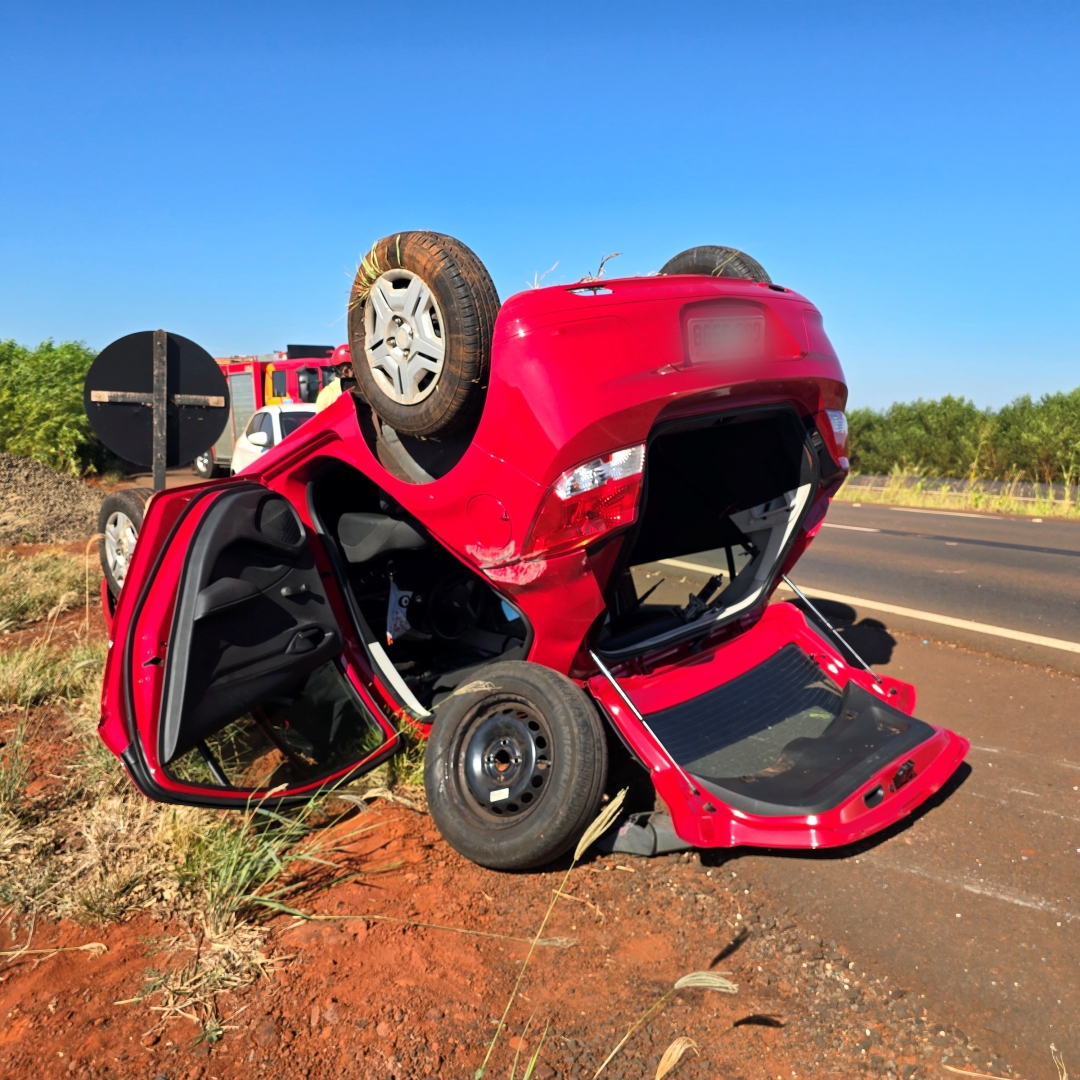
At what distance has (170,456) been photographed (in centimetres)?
518

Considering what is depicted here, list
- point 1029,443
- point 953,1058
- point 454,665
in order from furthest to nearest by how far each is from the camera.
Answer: point 1029,443, point 454,665, point 953,1058

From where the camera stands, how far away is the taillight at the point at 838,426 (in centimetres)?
389

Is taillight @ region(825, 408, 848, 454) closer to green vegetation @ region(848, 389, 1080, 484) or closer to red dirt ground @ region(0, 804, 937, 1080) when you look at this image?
red dirt ground @ region(0, 804, 937, 1080)

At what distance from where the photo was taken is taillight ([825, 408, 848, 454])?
3.89 meters

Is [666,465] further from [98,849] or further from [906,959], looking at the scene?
[98,849]

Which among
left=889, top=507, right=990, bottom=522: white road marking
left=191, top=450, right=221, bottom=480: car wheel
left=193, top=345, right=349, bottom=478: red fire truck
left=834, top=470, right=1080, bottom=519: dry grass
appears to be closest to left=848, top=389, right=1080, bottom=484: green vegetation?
left=834, top=470, right=1080, bottom=519: dry grass

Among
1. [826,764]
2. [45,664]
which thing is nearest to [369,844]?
[826,764]

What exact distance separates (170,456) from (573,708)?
314cm

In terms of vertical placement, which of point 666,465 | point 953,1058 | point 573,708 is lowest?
Answer: point 953,1058

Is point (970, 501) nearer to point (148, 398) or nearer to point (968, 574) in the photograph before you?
point (968, 574)

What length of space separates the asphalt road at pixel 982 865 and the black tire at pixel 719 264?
1444mm

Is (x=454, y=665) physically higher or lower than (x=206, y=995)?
higher

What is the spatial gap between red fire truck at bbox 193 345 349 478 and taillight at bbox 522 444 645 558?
17210mm

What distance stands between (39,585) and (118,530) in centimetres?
254
